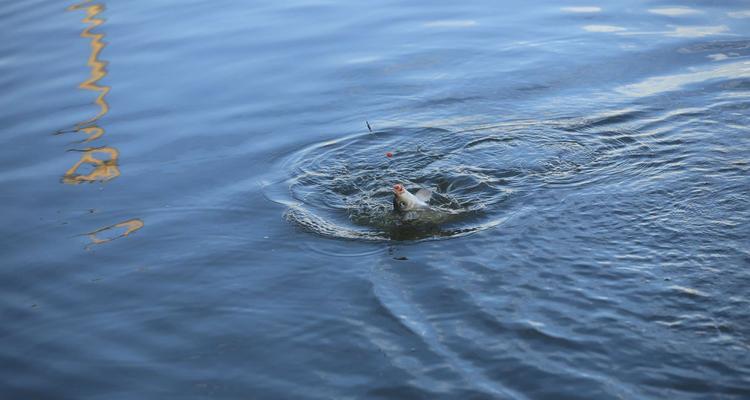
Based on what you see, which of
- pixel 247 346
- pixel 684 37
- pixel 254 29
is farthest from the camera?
pixel 254 29

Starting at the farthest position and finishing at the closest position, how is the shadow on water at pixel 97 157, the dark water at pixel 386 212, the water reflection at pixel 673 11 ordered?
1. the water reflection at pixel 673 11
2. the shadow on water at pixel 97 157
3. the dark water at pixel 386 212

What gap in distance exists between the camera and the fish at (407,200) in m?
7.24

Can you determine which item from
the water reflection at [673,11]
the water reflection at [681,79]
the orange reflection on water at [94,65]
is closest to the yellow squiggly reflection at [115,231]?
the orange reflection on water at [94,65]

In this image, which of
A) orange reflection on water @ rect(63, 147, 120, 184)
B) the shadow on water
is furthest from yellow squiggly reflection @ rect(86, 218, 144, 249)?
orange reflection on water @ rect(63, 147, 120, 184)

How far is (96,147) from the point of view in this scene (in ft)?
31.6

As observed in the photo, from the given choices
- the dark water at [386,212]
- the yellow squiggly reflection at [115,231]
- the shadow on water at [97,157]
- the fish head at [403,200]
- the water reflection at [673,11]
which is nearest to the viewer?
the dark water at [386,212]

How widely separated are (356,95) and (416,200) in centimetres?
Result: 330

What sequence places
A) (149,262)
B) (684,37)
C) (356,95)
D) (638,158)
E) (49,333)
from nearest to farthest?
(49,333)
(149,262)
(638,158)
(356,95)
(684,37)

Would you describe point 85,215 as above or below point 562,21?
below

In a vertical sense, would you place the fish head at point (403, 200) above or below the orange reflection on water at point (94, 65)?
below

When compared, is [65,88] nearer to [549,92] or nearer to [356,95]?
[356,95]

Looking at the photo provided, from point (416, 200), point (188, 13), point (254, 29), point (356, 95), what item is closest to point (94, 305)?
point (416, 200)

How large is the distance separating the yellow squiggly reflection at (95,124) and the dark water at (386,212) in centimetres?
4

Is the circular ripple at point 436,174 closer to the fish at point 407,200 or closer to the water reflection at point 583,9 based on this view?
the fish at point 407,200
